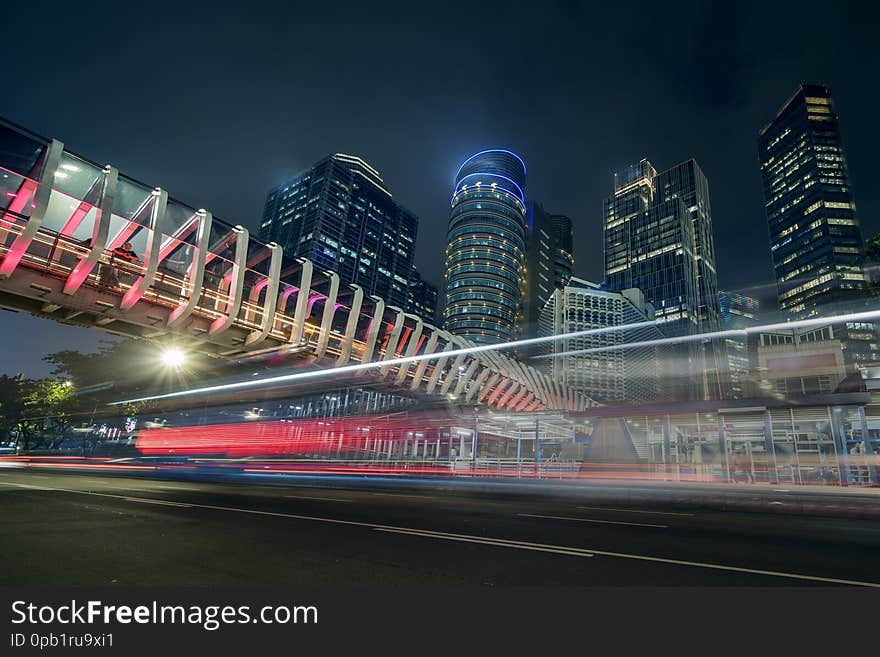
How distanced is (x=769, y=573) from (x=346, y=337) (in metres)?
26.4

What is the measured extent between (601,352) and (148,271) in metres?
153

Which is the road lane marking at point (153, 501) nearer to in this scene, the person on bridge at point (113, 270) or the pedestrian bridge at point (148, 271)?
the pedestrian bridge at point (148, 271)

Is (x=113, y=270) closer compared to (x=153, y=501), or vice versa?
(x=153, y=501)

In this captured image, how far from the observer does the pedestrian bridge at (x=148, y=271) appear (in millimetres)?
16094

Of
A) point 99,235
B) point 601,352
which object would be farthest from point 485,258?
point 99,235

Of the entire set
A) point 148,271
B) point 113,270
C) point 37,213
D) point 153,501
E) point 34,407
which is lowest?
point 153,501

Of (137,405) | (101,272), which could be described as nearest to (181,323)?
(101,272)

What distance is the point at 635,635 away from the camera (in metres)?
2.97

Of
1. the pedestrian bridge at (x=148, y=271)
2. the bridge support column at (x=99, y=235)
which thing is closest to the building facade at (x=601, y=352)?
the pedestrian bridge at (x=148, y=271)

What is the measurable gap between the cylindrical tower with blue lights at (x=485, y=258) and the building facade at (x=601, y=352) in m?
17.9

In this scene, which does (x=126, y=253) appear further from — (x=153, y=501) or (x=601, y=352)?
(x=601, y=352)

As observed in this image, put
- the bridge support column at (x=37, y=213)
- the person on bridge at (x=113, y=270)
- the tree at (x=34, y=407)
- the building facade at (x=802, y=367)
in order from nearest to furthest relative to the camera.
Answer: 1. the bridge support column at (x=37, y=213)
2. the person on bridge at (x=113, y=270)
3. the building facade at (x=802, y=367)
4. the tree at (x=34, y=407)

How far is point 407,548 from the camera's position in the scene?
18.8 feet

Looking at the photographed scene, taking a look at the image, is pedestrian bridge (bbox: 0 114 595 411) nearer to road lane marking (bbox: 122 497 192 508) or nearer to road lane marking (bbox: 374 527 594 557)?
road lane marking (bbox: 122 497 192 508)
